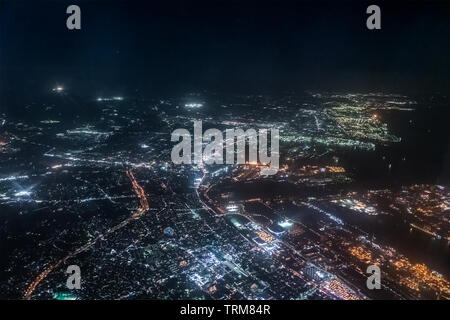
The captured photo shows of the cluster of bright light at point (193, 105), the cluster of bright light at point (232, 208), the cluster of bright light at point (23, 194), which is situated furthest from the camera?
the cluster of bright light at point (193, 105)

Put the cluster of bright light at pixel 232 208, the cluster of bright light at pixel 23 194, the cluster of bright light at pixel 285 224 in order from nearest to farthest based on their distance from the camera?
1. the cluster of bright light at pixel 285 224
2. the cluster of bright light at pixel 232 208
3. the cluster of bright light at pixel 23 194

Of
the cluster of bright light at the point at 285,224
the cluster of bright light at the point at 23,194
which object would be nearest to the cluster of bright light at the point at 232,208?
the cluster of bright light at the point at 285,224

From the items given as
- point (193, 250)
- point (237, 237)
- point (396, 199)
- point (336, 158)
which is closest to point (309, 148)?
point (336, 158)

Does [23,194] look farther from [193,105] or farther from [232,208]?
[193,105]

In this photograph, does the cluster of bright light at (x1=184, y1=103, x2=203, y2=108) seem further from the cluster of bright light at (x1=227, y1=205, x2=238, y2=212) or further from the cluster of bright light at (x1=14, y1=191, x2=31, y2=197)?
the cluster of bright light at (x1=227, y1=205, x2=238, y2=212)

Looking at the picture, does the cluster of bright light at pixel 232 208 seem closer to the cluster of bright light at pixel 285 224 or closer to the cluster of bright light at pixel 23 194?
the cluster of bright light at pixel 285 224

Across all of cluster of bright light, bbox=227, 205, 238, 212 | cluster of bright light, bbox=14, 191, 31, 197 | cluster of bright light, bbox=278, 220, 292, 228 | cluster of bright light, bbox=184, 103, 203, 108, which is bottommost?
cluster of bright light, bbox=278, 220, 292, 228

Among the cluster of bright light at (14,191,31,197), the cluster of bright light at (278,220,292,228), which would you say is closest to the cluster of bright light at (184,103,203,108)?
the cluster of bright light at (14,191,31,197)

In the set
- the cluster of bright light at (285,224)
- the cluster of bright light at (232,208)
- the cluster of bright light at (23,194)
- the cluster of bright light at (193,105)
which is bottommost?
the cluster of bright light at (285,224)

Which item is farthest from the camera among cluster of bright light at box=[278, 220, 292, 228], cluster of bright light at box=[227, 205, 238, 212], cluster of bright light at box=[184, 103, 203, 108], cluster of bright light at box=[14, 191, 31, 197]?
cluster of bright light at box=[184, 103, 203, 108]

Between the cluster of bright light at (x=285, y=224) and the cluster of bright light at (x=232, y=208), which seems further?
the cluster of bright light at (x=232, y=208)
